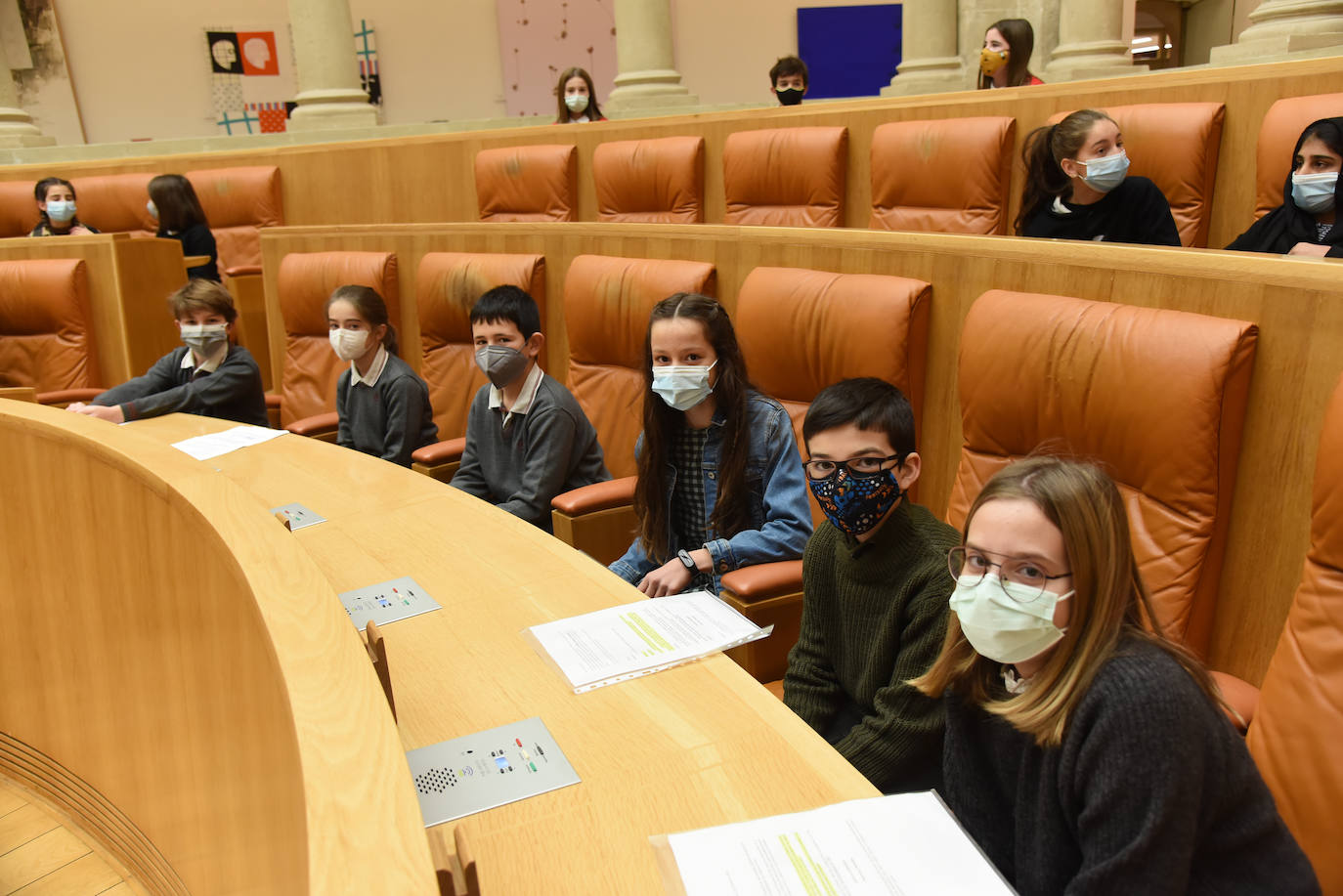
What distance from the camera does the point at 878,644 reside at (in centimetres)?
123

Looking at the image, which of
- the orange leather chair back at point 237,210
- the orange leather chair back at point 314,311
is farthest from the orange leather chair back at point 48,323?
the orange leather chair back at point 237,210

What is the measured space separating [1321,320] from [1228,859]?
685 millimetres

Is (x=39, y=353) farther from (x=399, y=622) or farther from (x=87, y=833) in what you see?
(x=399, y=622)

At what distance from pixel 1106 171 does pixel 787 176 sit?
112 cm

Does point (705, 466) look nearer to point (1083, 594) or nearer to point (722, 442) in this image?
point (722, 442)

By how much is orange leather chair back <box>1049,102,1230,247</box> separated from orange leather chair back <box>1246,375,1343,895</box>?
59.6 inches

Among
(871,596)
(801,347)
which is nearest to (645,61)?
(801,347)

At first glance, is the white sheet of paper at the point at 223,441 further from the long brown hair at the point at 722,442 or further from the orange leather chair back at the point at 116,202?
the orange leather chair back at the point at 116,202

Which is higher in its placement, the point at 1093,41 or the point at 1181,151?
the point at 1093,41

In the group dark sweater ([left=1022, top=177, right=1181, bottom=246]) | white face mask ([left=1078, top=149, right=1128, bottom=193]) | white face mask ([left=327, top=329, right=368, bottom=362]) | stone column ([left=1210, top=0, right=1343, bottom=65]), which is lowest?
white face mask ([left=327, top=329, right=368, bottom=362])

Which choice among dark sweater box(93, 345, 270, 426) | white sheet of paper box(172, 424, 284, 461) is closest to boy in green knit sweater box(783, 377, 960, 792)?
white sheet of paper box(172, 424, 284, 461)

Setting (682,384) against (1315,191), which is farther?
(1315,191)

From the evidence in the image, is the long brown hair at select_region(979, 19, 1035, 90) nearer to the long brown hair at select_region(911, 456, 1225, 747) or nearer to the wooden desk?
the wooden desk

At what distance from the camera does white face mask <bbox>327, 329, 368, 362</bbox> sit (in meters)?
2.60
